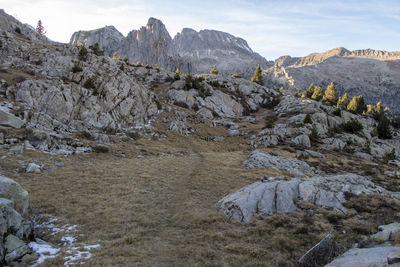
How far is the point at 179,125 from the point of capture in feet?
168

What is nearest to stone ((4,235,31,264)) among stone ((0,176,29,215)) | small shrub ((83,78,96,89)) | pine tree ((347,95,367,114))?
stone ((0,176,29,215))

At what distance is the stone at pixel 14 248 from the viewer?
25.0 ft

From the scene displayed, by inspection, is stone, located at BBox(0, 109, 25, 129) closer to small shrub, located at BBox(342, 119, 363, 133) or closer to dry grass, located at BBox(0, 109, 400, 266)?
dry grass, located at BBox(0, 109, 400, 266)

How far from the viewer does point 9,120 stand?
24359 millimetres

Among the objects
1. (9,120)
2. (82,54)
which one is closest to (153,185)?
(9,120)

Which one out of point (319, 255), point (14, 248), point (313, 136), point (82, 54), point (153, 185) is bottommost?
point (153, 185)

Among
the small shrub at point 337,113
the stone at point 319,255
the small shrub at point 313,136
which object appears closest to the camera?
the stone at point 319,255

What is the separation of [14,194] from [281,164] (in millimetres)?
31169

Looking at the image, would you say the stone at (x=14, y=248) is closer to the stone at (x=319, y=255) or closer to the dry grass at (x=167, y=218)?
the dry grass at (x=167, y=218)

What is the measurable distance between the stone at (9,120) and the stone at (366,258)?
32.9m

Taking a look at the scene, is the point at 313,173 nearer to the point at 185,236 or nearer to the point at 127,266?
the point at 185,236

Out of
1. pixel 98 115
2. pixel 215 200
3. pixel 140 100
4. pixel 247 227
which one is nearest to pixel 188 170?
pixel 215 200

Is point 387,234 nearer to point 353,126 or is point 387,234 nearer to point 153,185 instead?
point 153,185

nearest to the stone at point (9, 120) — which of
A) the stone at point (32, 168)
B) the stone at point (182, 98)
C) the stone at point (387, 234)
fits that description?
the stone at point (32, 168)
